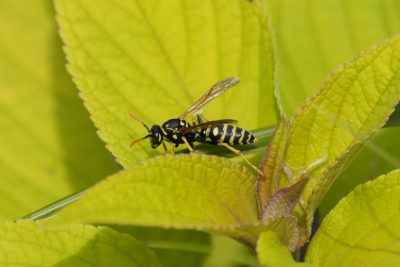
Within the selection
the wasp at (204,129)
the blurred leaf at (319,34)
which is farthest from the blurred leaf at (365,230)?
the blurred leaf at (319,34)

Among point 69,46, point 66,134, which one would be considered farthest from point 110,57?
point 66,134

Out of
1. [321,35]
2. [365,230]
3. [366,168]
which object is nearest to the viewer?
[365,230]

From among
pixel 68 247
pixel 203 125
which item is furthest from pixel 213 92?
pixel 68 247

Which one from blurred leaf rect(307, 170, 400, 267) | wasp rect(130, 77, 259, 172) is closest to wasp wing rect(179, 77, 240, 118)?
wasp rect(130, 77, 259, 172)

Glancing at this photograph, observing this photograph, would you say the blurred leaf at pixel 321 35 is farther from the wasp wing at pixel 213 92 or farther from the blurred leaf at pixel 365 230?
the blurred leaf at pixel 365 230

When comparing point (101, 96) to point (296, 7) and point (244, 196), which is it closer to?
point (244, 196)

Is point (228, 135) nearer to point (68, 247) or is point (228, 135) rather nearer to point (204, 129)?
point (204, 129)

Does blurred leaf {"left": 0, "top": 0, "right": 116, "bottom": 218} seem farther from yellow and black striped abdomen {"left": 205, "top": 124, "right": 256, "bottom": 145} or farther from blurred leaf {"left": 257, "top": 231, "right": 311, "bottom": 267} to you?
blurred leaf {"left": 257, "top": 231, "right": 311, "bottom": 267}

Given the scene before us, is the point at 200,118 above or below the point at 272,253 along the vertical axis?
above
